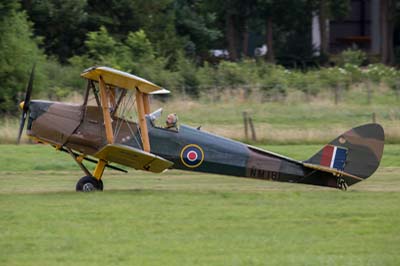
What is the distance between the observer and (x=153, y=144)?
15.5 m

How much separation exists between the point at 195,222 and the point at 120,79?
353 cm

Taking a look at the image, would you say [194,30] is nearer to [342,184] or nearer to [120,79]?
[342,184]

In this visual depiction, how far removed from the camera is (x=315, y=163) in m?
15.8

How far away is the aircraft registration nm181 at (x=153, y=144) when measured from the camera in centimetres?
1530

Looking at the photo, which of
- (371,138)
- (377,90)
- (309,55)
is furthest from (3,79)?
(309,55)

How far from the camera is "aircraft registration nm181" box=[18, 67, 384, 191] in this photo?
603 inches

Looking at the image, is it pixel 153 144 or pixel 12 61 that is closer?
pixel 153 144

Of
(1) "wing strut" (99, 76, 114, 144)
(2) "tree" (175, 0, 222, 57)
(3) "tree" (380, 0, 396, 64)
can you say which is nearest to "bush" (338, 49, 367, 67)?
(3) "tree" (380, 0, 396, 64)

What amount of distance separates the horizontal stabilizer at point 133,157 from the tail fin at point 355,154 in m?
2.61

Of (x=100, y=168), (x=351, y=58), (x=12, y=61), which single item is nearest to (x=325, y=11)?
(x=351, y=58)

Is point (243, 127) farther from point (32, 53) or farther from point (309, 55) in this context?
point (309, 55)

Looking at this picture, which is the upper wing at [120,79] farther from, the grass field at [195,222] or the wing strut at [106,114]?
the grass field at [195,222]

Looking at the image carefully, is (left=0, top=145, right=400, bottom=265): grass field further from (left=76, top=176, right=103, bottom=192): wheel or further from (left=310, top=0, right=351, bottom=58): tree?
(left=310, top=0, right=351, bottom=58): tree

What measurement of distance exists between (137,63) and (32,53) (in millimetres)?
6197
